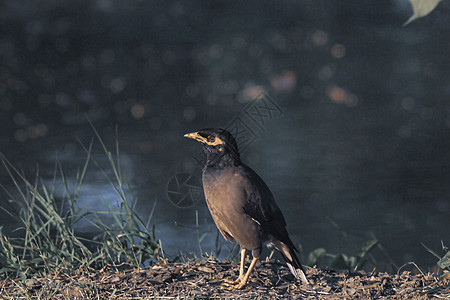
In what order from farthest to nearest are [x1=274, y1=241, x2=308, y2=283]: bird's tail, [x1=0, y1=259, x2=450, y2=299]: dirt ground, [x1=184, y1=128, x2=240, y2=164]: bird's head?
[x1=274, y1=241, x2=308, y2=283]: bird's tail → [x1=184, y1=128, x2=240, y2=164]: bird's head → [x1=0, y1=259, x2=450, y2=299]: dirt ground

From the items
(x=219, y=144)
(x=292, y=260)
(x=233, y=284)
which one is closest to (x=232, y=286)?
(x=233, y=284)

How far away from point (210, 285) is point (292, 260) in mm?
532

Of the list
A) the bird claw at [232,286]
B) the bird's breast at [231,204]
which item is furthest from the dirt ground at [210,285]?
the bird's breast at [231,204]

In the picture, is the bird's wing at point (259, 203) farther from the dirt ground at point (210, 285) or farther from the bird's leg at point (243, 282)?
the dirt ground at point (210, 285)

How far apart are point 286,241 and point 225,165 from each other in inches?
23.6

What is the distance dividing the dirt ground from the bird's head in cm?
74

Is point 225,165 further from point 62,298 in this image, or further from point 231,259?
point 62,298

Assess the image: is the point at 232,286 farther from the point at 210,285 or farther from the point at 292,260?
the point at 292,260

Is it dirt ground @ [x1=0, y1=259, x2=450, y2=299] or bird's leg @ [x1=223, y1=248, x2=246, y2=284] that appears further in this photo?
bird's leg @ [x1=223, y1=248, x2=246, y2=284]

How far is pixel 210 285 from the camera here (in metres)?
3.77

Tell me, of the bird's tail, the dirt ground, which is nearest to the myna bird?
the bird's tail

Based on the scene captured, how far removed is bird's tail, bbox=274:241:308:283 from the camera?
3873 mm

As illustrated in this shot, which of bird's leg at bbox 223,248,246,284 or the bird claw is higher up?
bird's leg at bbox 223,248,246,284

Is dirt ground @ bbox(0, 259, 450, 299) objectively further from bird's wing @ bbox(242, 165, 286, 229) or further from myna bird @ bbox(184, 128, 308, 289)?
bird's wing @ bbox(242, 165, 286, 229)
